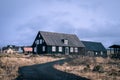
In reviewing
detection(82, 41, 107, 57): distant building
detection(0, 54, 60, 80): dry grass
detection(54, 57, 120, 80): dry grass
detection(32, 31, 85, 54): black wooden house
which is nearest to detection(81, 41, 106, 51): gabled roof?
detection(82, 41, 107, 57): distant building

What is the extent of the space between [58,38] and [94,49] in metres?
19.9

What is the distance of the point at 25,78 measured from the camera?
26734 mm

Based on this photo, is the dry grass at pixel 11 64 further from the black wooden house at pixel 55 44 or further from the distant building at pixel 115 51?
the black wooden house at pixel 55 44

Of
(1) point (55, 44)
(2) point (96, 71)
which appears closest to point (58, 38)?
(1) point (55, 44)

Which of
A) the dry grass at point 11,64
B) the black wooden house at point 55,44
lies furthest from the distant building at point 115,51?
the dry grass at point 11,64

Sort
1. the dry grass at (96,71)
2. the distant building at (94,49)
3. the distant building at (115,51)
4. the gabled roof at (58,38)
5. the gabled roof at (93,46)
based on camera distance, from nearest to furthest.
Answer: the dry grass at (96,71) < the distant building at (115,51) < the gabled roof at (58,38) < the distant building at (94,49) < the gabled roof at (93,46)

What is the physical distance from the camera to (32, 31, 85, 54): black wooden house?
79312 mm

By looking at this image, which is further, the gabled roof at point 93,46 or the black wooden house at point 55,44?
the gabled roof at point 93,46

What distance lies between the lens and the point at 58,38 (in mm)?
83312

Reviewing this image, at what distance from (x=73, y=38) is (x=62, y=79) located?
204 ft

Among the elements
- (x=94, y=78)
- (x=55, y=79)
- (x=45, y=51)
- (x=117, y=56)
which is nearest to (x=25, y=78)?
(x=55, y=79)

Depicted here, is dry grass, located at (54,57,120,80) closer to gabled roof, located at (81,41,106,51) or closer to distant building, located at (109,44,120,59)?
distant building, located at (109,44,120,59)

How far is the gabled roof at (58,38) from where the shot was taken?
261 feet

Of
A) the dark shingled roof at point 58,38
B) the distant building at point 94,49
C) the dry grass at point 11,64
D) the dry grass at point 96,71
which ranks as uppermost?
the dark shingled roof at point 58,38
